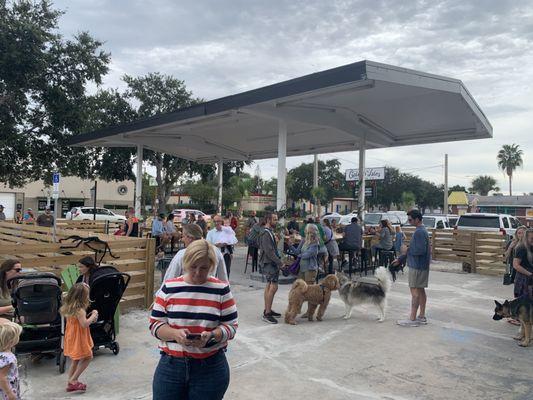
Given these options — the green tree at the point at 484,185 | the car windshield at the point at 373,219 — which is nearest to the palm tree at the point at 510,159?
the green tree at the point at 484,185

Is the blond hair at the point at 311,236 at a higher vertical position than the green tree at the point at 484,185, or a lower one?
lower

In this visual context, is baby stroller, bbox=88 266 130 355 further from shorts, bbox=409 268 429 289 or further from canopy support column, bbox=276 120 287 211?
canopy support column, bbox=276 120 287 211

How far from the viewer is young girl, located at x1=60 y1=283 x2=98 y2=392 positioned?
4117 millimetres

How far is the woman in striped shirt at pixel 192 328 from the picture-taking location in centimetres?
239

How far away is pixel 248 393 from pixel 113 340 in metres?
1.91

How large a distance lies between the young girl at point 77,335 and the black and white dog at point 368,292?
413cm

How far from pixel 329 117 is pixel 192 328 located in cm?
1077

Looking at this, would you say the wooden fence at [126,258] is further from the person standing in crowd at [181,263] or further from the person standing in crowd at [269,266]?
the person standing in crowd at [181,263]

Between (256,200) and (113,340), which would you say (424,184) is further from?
(113,340)

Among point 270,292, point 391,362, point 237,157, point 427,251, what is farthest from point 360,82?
point 237,157

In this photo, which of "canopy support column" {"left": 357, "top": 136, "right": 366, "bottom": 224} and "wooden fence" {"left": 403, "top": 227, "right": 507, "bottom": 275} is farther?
"canopy support column" {"left": 357, "top": 136, "right": 366, "bottom": 224}

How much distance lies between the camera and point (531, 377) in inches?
187

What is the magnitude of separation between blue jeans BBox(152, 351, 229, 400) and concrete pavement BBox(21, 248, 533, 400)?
1.81 meters

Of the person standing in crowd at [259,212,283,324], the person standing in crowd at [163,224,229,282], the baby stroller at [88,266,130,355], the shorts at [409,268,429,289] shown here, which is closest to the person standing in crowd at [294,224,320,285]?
the person standing in crowd at [259,212,283,324]
